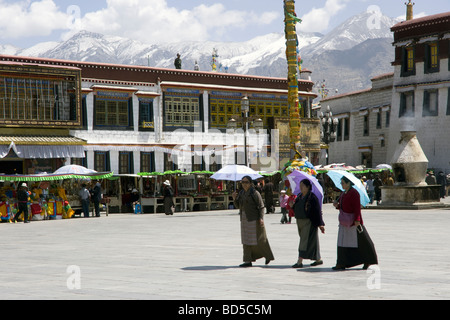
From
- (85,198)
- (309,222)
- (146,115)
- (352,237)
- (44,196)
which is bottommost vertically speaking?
(85,198)

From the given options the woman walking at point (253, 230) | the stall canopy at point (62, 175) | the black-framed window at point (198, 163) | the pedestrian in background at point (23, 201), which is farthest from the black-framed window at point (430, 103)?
the woman walking at point (253, 230)

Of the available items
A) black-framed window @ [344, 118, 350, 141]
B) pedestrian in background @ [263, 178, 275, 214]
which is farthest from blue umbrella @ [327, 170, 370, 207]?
black-framed window @ [344, 118, 350, 141]

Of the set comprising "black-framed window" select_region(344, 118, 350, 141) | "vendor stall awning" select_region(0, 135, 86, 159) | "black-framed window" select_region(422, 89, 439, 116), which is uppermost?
"black-framed window" select_region(422, 89, 439, 116)

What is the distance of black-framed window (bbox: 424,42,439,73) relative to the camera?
49.1 metres

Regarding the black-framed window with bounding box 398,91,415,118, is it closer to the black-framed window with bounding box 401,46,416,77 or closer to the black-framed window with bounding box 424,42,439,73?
the black-framed window with bounding box 401,46,416,77

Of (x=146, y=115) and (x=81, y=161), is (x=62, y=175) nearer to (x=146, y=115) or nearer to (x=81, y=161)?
(x=81, y=161)

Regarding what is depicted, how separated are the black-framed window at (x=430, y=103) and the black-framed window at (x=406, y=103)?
1.10m

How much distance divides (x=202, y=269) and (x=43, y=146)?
82.6 ft

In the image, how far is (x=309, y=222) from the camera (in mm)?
12250

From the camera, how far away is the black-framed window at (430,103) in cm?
4941

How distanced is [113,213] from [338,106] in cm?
3208

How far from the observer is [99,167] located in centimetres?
3834

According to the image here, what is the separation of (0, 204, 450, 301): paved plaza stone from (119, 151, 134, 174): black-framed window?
59.7 feet

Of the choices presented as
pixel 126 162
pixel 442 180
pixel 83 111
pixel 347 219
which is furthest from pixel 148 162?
pixel 347 219
